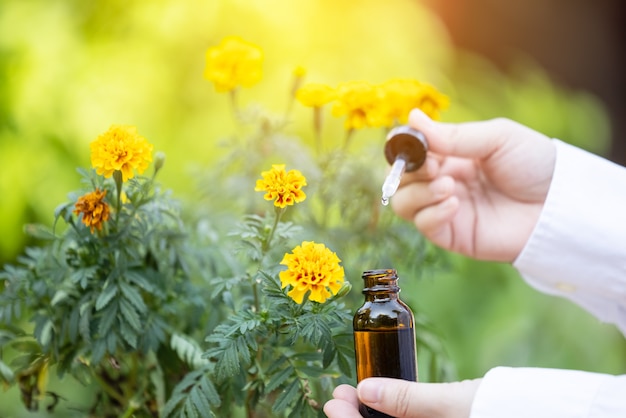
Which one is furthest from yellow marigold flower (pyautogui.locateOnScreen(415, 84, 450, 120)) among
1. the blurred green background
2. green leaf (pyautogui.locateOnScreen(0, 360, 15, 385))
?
green leaf (pyautogui.locateOnScreen(0, 360, 15, 385))

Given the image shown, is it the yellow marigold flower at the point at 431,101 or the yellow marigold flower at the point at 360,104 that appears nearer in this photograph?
the yellow marigold flower at the point at 360,104

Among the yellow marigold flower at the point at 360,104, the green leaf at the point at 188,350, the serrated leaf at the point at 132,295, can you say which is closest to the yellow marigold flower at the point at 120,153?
the serrated leaf at the point at 132,295

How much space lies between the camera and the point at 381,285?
0.62 metres

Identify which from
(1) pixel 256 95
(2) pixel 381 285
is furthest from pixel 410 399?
(1) pixel 256 95

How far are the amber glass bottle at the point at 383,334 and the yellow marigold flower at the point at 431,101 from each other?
0.49 meters

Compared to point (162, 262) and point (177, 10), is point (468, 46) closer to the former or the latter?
point (177, 10)

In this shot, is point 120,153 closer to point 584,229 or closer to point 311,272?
point 311,272

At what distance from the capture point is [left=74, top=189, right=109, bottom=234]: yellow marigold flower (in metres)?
0.70

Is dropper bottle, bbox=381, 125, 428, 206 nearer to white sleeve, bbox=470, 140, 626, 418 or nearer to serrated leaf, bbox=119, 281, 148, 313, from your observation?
white sleeve, bbox=470, 140, 626, 418

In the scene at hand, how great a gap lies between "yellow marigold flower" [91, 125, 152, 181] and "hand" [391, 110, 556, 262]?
0.41m

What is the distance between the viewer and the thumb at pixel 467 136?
95cm

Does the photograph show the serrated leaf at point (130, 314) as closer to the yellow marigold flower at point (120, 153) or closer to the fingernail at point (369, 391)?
the yellow marigold flower at point (120, 153)

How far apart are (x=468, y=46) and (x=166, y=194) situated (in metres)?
1.69

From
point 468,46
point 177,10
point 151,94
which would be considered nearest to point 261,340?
point 151,94
